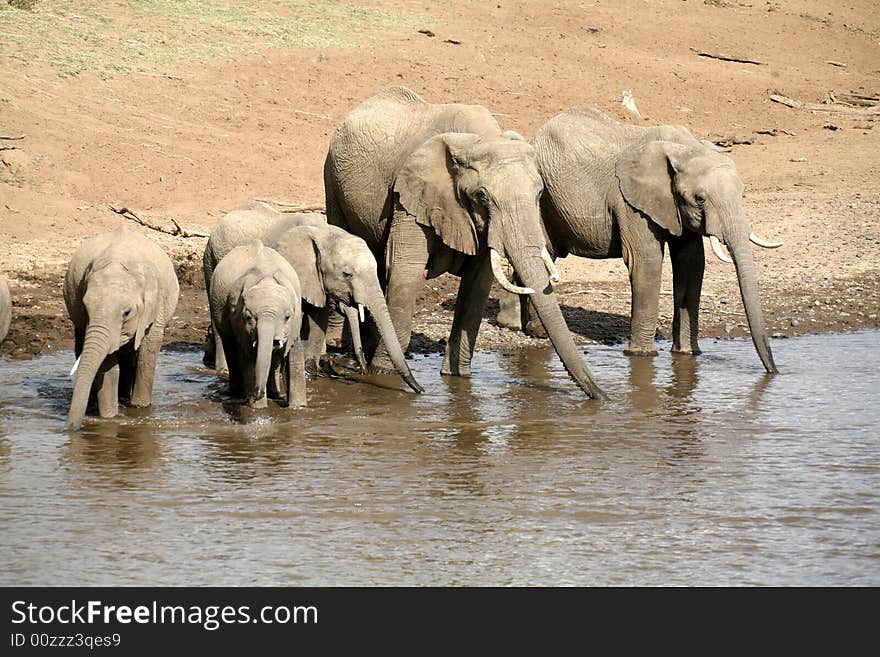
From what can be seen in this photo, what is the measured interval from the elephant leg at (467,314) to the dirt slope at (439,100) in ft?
4.65

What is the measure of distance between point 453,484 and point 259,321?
1.77 meters

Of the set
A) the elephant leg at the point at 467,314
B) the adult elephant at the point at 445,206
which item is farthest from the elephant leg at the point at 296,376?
the elephant leg at the point at 467,314

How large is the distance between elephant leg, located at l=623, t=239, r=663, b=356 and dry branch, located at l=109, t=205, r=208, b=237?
5.13 m

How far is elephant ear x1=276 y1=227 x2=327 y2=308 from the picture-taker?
9.80 m

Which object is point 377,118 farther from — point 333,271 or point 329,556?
point 329,556

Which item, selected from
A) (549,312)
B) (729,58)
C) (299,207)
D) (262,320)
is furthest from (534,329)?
(729,58)

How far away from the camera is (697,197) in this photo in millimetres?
11320

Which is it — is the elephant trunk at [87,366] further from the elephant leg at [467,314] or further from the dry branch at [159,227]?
the dry branch at [159,227]

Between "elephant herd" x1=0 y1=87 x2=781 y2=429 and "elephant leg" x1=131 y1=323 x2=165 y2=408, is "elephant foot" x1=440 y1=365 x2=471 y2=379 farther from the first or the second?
"elephant leg" x1=131 y1=323 x2=165 y2=408

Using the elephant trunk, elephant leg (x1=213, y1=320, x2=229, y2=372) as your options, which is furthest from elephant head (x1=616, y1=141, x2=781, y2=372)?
the elephant trunk

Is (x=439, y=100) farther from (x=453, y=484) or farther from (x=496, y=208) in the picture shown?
(x=453, y=484)

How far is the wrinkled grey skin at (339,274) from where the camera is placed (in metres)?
9.70
